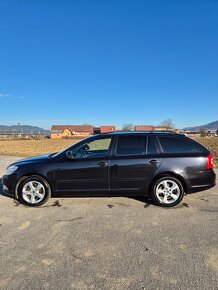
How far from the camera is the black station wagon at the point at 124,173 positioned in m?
5.34

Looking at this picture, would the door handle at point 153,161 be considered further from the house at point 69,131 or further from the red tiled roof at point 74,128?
the red tiled roof at point 74,128

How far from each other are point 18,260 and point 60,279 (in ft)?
2.39

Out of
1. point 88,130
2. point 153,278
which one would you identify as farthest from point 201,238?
point 88,130

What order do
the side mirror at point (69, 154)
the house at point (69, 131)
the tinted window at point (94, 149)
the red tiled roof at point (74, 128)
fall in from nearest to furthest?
the side mirror at point (69, 154)
the tinted window at point (94, 149)
the house at point (69, 131)
the red tiled roof at point (74, 128)

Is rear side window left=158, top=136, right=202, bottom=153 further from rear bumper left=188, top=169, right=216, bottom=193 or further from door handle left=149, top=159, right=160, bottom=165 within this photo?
rear bumper left=188, top=169, right=216, bottom=193

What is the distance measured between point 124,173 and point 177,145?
1314mm

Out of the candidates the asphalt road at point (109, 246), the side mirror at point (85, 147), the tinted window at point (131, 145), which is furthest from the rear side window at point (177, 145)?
the side mirror at point (85, 147)

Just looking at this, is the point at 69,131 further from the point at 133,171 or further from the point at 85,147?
the point at 133,171

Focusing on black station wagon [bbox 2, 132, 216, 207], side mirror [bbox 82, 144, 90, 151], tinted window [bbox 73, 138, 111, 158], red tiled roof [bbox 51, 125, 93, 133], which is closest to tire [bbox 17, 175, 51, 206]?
black station wagon [bbox 2, 132, 216, 207]

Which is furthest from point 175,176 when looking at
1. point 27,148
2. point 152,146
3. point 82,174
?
Answer: point 27,148

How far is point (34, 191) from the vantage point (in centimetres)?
549

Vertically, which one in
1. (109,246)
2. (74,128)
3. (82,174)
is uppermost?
(74,128)

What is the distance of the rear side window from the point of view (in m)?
5.49

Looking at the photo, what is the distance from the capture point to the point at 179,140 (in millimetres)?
5570
